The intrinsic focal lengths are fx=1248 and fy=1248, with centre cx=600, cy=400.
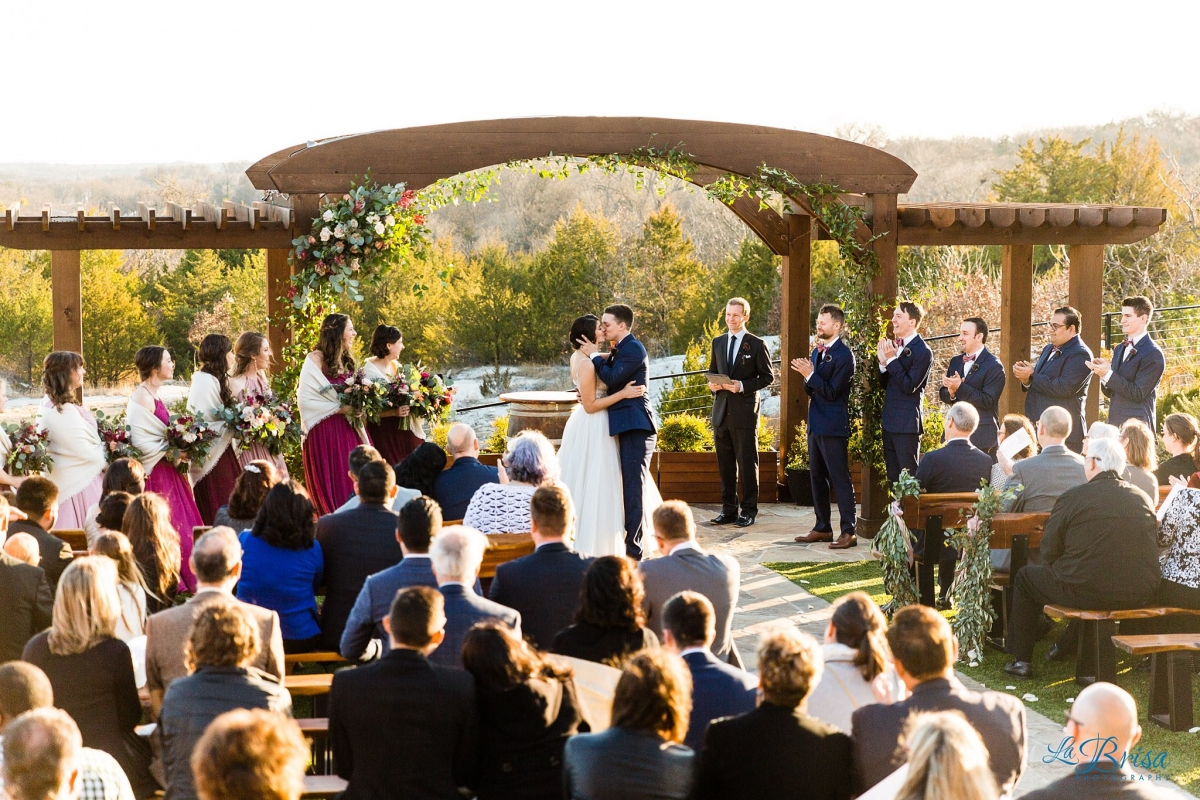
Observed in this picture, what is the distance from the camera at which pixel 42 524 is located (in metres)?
5.36

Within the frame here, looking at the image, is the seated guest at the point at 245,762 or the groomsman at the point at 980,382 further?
the groomsman at the point at 980,382

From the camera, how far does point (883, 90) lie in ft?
211

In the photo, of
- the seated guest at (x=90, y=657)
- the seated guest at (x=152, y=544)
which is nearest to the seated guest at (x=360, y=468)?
the seated guest at (x=152, y=544)

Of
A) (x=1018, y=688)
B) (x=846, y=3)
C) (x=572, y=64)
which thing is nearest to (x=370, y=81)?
(x=572, y=64)

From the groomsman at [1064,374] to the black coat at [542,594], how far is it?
563cm

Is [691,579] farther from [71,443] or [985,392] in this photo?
[985,392]

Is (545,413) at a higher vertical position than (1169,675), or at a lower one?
higher

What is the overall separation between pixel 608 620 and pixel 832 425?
552 cm

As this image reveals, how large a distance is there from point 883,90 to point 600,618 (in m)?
64.2

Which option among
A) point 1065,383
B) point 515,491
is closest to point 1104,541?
point 515,491

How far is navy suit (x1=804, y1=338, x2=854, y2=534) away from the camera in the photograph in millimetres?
9117

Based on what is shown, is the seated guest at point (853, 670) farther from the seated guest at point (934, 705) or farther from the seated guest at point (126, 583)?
the seated guest at point (126, 583)

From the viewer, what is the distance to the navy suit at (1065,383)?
30.0ft

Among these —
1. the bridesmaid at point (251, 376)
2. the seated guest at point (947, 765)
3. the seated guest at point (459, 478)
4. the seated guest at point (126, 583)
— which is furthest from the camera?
the bridesmaid at point (251, 376)
